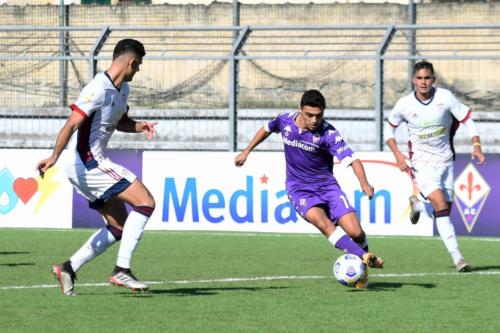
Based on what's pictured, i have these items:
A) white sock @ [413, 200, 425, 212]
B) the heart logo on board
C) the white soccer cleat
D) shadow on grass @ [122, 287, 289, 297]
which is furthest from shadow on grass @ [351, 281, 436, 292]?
the heart logo on board

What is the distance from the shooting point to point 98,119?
394 inches

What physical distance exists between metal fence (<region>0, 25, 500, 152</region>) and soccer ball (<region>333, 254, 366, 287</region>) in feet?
27.1

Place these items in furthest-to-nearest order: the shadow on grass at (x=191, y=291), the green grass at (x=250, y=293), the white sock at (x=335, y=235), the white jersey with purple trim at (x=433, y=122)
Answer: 1. the white jersey with purple trim at (x=433, y=122)
2. the white sock at (x=335, y=235)
3. the shadow on grass at (x=191, y=291)
4. the green grass at (x=250, y=293)

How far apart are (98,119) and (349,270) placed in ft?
7.98

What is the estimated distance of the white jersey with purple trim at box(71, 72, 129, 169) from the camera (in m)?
9.91

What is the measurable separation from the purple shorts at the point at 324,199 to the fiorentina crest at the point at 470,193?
609 cm

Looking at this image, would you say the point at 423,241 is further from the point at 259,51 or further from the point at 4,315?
the point at 4,315

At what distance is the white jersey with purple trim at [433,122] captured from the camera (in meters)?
13.1

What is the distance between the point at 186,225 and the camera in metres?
18.1

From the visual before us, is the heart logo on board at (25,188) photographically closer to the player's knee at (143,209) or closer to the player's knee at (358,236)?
the player's knee at (358,236)

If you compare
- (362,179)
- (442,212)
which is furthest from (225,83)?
(362,179)

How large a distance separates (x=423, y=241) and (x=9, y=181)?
6.12m

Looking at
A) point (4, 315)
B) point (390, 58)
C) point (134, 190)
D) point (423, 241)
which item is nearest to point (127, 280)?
point (134, 190)

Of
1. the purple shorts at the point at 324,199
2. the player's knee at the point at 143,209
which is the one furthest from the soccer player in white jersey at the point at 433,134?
the player's knee at the point at 143,209
